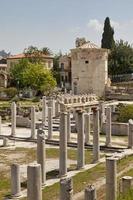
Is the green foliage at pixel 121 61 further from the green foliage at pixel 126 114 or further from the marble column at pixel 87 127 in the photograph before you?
the marble column at pixel 87 127

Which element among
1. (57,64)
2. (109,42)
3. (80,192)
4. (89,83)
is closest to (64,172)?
(80,192)

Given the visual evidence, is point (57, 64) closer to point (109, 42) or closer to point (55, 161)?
point (109, 42)

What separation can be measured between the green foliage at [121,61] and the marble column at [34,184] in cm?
6852

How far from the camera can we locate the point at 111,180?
55.3ft

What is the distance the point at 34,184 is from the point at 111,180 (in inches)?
129

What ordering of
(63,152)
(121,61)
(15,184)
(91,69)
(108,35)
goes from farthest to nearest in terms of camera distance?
(108,35), (121,61), (91,69), (63,152), (15,184)

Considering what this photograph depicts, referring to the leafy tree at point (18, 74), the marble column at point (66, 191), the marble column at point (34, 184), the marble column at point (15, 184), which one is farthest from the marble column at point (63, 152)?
the leafy tree at point (18, 74)

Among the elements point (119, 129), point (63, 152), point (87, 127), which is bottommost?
point (63, 152)

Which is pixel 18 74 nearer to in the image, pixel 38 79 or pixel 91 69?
pixel 38 79

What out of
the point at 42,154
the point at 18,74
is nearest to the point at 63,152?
the point at 42,154

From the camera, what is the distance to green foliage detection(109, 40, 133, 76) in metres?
82.9

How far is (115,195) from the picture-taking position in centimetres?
1652

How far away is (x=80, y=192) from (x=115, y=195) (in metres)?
3.12

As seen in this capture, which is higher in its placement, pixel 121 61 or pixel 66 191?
pixel 121 61
